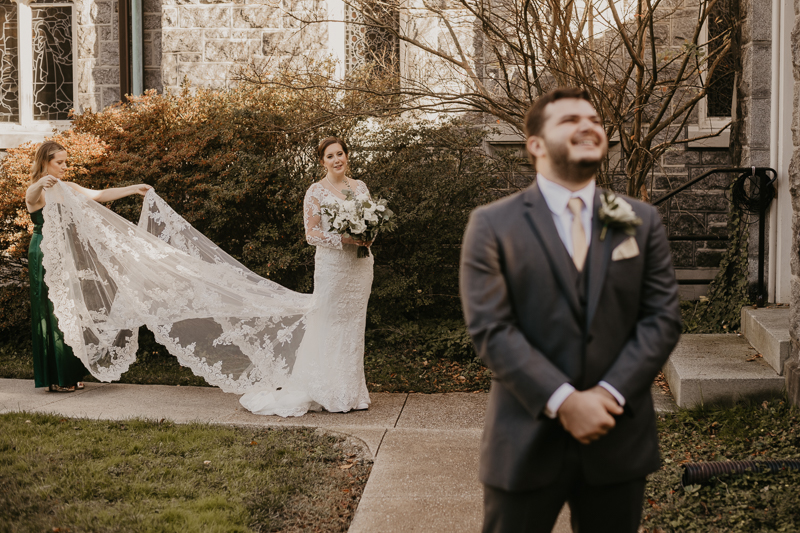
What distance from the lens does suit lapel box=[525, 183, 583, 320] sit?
6.90 ft

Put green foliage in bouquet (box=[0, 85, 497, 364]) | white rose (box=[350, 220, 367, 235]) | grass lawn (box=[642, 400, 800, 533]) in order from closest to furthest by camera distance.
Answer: grass lawn (box=[642, 400, 800, 533])
white rose (box=[350, 220, 367, 235])
green foliage in bouquet (box=[0, 85, 497, 364])

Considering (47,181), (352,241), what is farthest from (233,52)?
(352,241)

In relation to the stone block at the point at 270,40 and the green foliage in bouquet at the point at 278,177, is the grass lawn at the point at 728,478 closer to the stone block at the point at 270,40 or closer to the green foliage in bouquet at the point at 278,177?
the green foliage in bouquet at the point at 278,177

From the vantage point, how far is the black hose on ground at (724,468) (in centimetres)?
403

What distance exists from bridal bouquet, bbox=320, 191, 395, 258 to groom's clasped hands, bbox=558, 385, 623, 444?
4.04m

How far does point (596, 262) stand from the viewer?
2.13 metres

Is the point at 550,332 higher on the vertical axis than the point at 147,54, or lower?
lower

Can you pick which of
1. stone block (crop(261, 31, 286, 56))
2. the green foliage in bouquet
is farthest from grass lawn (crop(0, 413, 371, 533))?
stone block (crop(261, 31, 286, 56))

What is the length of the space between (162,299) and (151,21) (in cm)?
647

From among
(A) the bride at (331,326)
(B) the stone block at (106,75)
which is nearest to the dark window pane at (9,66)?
(B) the stone block at (106,75)

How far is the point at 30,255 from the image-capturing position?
22.7ft

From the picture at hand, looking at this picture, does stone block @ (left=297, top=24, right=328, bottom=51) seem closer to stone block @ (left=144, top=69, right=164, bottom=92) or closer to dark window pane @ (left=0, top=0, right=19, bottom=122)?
stone block @ (left=144, top=69, right=164, bottom=92)

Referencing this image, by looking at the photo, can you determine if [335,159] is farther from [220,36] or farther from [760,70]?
[220,36]

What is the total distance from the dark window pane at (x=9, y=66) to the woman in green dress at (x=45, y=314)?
607 cm
